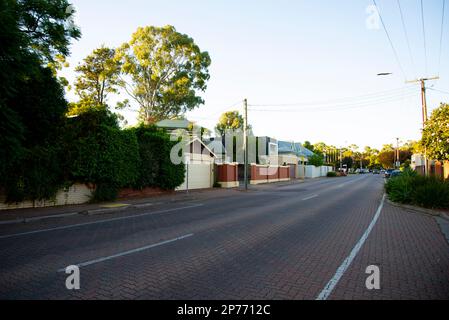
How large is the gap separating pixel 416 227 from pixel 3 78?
41.0ft

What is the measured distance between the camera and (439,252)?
19.7 feet

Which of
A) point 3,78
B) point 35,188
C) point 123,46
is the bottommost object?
point 35,188

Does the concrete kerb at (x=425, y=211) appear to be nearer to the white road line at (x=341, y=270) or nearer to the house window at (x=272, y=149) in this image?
the white road line at (x=341, y=270)

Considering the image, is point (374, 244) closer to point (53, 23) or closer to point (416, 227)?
point (416, 227)

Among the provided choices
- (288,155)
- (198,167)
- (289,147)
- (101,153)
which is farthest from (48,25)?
(289,147)

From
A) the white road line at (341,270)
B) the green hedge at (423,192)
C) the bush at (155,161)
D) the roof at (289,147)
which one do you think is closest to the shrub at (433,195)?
the green hedge at (423,192)

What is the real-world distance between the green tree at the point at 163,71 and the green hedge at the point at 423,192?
22552 millimetres

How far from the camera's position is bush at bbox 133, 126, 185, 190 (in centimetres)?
1775

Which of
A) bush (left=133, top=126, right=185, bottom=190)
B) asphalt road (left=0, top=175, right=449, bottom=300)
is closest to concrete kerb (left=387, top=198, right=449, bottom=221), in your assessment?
asphalt road (left=0, top=175, right=449, bottom=300)

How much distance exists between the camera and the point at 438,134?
1470 cm

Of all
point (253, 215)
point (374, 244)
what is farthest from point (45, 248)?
point (374, 244)

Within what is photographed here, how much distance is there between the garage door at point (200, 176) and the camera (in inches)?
983

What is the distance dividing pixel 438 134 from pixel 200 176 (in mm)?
17878

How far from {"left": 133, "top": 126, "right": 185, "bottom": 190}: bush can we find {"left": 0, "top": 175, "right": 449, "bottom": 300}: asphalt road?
8.48m
